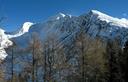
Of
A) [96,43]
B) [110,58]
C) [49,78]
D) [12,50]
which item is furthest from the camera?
[110,58]

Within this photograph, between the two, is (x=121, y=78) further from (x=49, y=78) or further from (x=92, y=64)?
(x=49, y=78)

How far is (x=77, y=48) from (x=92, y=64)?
5.43 m

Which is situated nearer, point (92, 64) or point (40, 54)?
point (40, 54)

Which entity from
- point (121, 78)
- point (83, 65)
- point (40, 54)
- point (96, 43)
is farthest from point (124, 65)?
point (40, 54)

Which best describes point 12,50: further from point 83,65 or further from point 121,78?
point 121,78

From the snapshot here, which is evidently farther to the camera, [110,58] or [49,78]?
[110,58]

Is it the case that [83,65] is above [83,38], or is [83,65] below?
below

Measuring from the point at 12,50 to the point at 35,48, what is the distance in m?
3.34

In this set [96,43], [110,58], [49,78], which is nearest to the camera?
[49,78]

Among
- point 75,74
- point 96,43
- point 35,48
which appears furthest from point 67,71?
point 35,48

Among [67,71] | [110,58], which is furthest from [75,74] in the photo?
[110,58]

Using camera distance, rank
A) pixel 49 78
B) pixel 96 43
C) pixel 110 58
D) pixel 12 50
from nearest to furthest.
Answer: pixel 49 78
pixel 12 50
pixel 96 43
pixel 110 58

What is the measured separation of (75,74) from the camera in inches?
2089

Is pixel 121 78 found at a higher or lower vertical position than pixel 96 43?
lower
